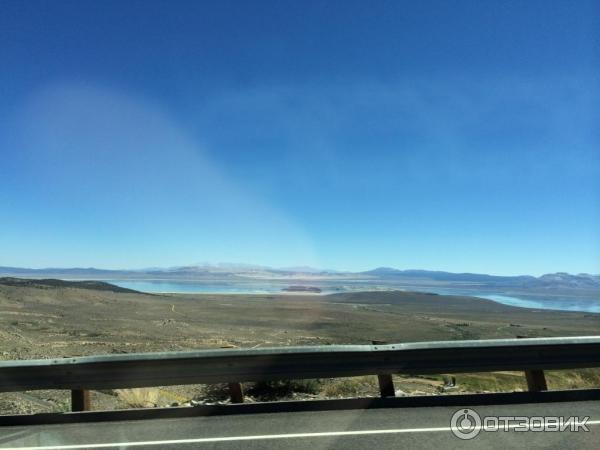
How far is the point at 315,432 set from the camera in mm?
6449

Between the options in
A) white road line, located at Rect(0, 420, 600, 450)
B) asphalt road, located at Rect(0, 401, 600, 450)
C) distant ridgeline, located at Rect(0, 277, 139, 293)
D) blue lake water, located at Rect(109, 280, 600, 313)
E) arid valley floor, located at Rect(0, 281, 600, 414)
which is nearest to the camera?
asphalt road, located at Rect(0, 401, 600, 450)

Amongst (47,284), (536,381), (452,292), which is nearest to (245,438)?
(536,381)

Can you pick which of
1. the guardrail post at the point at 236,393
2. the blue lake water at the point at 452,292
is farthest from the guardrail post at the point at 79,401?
the blue lake water at the point at 452,292

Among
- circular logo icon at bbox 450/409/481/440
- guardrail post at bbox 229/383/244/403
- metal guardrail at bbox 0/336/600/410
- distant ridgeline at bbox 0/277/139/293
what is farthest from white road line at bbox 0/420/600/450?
distant ridgeline at bbox 0/277/139/293

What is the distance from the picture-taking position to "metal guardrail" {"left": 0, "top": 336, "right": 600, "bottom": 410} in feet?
24.6

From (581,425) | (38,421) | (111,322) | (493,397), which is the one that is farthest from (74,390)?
(111,322)

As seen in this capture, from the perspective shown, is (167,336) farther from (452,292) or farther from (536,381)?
(452,292)

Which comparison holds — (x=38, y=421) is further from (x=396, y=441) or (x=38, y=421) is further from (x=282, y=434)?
(x=396, y=441)

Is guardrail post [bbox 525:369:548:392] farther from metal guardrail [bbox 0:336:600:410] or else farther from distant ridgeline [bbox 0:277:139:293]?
distant ridgeline [bbox 0:277:139:293]

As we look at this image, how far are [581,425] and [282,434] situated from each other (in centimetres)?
341

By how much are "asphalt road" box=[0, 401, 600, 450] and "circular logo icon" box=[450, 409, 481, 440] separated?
0.08m

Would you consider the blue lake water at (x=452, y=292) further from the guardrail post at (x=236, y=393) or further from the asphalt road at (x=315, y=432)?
the guardrail post at (x=236, y=393)

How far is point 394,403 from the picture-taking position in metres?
7.75

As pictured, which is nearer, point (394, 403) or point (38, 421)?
point (38, 421)
